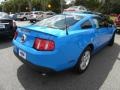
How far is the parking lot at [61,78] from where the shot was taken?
4.15m

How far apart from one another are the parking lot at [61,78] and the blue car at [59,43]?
316 mm

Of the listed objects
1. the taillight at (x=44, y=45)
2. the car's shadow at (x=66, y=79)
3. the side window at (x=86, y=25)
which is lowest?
the car's shadow at (x=66, y=79)

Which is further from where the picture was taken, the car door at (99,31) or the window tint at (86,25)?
the car door at (99,31)

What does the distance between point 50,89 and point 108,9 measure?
40095 millimetres

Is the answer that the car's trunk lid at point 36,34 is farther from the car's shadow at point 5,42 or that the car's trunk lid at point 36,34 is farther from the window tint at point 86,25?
the car's shadow at point 5,42

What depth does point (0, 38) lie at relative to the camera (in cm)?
873

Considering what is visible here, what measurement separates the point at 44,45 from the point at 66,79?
1.06m

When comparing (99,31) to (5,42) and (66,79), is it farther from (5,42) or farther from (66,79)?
(5,42)

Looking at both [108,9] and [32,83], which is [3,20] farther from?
[108,9]

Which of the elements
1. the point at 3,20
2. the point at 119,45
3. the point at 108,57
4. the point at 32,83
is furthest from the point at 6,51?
the point at 119,45

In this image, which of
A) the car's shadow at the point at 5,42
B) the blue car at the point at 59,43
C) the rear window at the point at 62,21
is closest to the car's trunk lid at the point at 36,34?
the blue car at the point at 59,43

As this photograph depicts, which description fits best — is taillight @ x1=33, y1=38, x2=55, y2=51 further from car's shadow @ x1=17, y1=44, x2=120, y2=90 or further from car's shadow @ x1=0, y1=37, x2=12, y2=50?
car's shadow @ x1=0, y1=37, x2=12, y2=50

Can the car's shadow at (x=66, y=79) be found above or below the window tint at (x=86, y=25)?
below

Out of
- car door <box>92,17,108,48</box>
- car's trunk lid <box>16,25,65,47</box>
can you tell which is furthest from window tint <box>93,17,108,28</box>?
car's trunk lid <box>16,25,65,47</box>
